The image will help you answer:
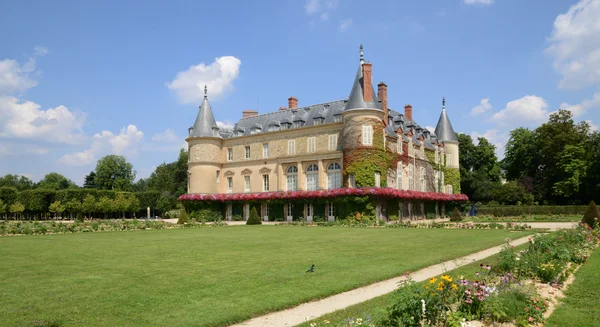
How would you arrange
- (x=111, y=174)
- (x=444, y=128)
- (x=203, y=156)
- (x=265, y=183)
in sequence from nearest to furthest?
(x=265, y=183) → (x=203, y=156) → (x=444, y=128) → (x=111, y=174)

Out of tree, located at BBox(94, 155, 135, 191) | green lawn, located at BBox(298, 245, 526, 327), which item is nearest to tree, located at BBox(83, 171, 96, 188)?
tree, located at BBox(94, 155, 135, 191)

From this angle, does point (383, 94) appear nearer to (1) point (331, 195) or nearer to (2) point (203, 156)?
(1) point (331, 195)

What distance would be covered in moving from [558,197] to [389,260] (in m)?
47.9

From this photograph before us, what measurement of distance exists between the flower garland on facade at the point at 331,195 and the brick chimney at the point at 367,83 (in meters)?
8.12

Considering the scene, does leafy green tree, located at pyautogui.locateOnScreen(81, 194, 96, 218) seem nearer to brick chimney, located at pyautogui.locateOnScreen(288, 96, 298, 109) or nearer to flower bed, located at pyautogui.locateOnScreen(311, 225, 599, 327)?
brick chimney, located at pyautogui.locateOnScreen(288, 96, 298, 109)

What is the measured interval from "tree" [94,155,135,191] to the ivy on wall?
2485 inches

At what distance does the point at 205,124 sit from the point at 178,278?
39.7 meters

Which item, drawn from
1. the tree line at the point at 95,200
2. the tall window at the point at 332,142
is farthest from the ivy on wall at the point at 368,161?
the tree line at the point at 95,200

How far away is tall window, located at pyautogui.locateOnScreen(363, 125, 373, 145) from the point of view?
38.2 metres

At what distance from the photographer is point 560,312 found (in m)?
7.31

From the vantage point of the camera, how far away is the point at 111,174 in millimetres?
91125

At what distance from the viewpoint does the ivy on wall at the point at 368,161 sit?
1489 inches

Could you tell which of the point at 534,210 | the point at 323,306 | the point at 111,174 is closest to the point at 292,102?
the point at 534,210

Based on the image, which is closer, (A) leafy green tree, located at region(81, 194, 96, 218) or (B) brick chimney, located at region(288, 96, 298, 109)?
(B) brick chimney, located at region(288, 96, 298, 109)
